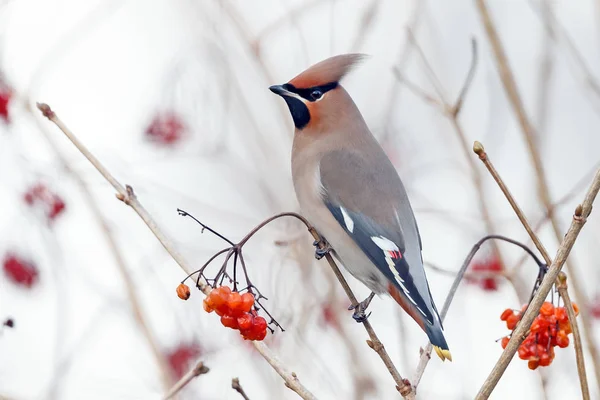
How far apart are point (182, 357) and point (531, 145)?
1483 mm

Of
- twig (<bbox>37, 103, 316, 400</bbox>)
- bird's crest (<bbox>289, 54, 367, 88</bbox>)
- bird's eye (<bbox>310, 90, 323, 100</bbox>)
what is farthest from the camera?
bird's eye (<bbox>310, 90, 323, 100</bbox>)

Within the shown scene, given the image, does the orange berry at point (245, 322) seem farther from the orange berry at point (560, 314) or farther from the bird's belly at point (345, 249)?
the bird's belly at point (345, 249)

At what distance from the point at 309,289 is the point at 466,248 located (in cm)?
88

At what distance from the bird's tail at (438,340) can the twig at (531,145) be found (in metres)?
0.36

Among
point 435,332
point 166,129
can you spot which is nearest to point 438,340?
point 435,332

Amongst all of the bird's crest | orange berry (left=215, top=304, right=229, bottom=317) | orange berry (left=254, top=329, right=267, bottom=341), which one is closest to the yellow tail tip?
orange berry (left=254, top=329, right=267, bottom=341)

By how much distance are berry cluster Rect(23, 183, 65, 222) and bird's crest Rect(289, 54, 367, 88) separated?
3.47 feet

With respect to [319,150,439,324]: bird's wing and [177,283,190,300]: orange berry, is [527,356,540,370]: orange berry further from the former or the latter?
[177,283,190,300]: orange berry

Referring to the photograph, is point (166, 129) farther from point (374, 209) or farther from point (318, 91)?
point (374, 209)

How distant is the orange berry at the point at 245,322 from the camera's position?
2.04m

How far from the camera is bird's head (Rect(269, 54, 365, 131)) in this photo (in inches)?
115

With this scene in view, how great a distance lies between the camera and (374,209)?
2947 millimetres

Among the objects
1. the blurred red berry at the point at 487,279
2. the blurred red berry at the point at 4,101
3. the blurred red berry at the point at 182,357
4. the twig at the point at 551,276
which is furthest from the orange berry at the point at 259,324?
the blurred red berry at the point at 4,101

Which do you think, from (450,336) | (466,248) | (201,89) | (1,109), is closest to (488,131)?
(466,248)
